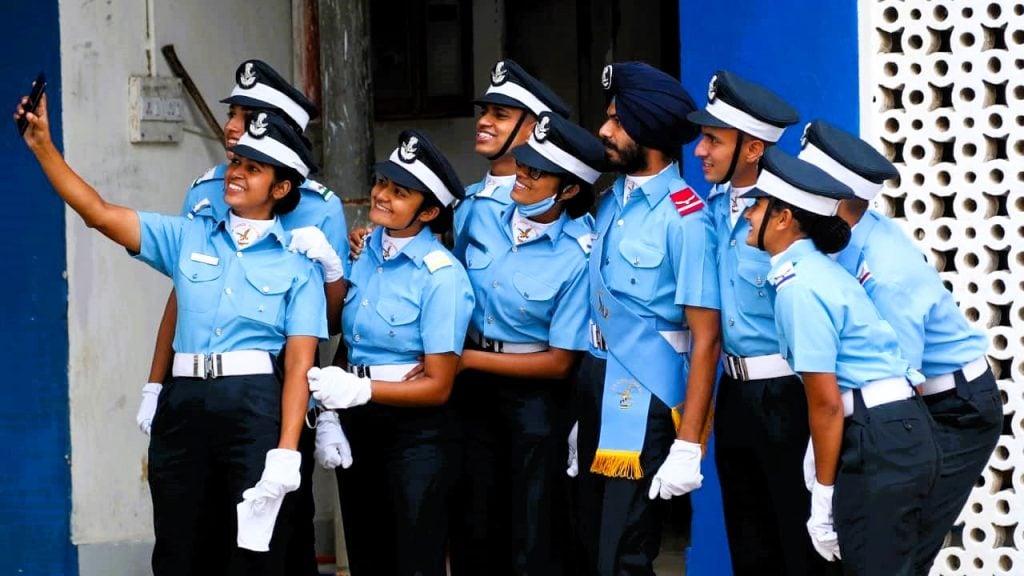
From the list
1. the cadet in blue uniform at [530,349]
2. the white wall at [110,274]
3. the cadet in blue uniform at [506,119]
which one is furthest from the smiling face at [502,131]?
the white wall at [110,274]

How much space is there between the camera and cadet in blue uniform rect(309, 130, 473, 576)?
498cm

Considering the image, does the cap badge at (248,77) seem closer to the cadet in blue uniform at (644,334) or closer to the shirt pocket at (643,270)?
the cadet in blue uniform at (644,334)

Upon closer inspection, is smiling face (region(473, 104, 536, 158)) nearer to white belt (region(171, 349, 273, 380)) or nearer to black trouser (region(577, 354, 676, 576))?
black trouser (region(577, 354, 676, 576))

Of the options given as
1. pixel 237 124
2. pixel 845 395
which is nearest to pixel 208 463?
pixel 237 124

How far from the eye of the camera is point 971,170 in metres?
5.32

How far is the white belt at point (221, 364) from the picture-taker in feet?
15.6

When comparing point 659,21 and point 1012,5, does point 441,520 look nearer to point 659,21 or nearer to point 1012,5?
point 1012,5

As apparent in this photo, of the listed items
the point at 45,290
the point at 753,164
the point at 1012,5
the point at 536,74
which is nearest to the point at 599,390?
the point at 753,164

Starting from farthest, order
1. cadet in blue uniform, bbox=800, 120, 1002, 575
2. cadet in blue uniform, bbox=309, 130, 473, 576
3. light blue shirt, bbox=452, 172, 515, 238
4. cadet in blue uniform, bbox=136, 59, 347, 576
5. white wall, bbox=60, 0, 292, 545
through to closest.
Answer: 1. white wall, bbox=60, 0, 292, 545
2. light blue shirt, bbox=452, 172, 515, 238
3. cadet in blue uniform, bbox=136, 59, 347, 576
4. cadet in blue uniform, bbox=309, 130, 473, 576
5. cadet in blue uniform, bbox=800, 120, 1002, 575

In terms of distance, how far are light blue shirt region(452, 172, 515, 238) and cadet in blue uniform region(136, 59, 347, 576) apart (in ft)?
1.21

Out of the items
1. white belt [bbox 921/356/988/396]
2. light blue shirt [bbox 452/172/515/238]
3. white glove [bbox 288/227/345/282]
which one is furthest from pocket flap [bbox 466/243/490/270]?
white belt [bbox 921/356/988/396]

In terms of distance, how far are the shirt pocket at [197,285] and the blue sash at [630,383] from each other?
109 centimetres

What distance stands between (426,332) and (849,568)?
142 cm

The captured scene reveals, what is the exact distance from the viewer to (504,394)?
519 centimetres
